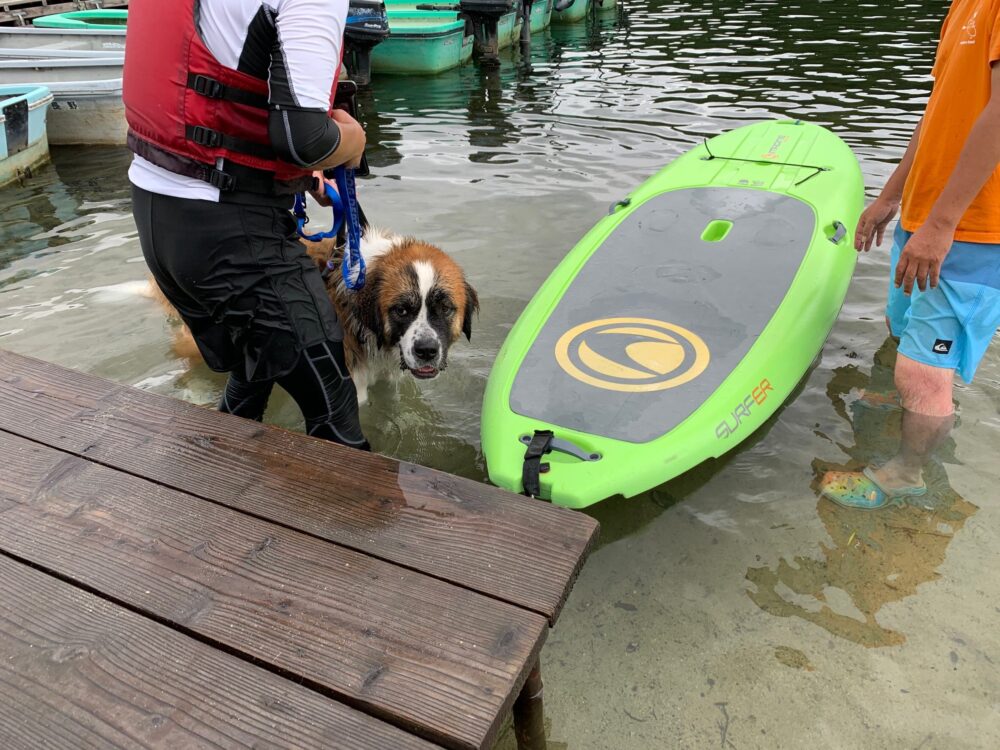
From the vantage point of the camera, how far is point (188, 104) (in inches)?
77.7

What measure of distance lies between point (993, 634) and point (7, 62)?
10.5 meters

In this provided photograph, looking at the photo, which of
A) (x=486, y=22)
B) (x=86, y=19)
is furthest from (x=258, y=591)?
(x=86, y=19)

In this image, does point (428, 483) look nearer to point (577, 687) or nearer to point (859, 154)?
point (577, 687)

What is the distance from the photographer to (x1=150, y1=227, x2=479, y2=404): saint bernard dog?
2.99 meters

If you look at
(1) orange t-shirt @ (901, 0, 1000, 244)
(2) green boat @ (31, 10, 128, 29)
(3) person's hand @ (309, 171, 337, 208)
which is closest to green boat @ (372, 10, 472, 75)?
(2) green boat @ (31, 10, 128, 29)

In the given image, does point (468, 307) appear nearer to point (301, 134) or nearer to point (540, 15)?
point (301, 134)

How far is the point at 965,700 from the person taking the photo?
217 cm

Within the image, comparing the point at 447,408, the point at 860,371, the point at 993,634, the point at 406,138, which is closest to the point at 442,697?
the point at 993,634

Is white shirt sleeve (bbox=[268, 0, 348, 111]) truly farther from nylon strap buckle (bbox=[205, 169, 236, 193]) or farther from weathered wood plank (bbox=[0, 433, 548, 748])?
weathered wood plank (bbox=[0, 433, 548, 748])

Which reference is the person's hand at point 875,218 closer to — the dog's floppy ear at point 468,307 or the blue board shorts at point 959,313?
the blue board shorts at point 959,313

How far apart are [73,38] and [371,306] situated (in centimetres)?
989

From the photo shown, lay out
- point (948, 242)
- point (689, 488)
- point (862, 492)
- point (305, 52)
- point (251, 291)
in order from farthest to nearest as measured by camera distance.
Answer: point (689, 488)
point (862, 492)
point (948, 242)
point (251, 291)
point (305, 52)

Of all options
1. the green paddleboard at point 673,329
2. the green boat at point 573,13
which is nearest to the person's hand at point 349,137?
the green paddleboard at point 673,329

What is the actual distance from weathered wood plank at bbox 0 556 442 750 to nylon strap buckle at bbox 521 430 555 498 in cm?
126
